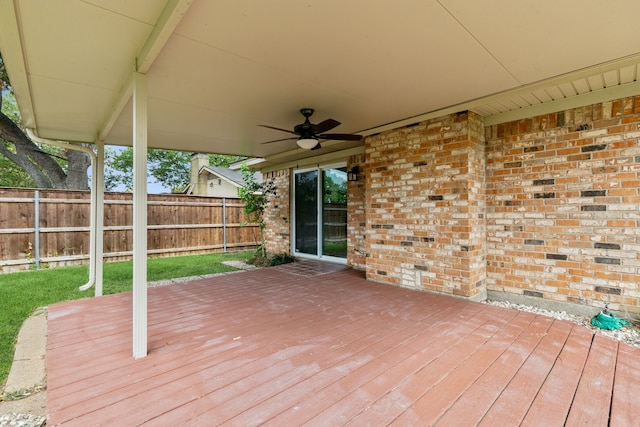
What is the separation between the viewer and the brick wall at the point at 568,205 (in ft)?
10.1

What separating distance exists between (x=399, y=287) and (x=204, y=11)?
4.00m

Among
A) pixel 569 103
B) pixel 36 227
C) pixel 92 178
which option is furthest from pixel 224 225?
pixel 569 103

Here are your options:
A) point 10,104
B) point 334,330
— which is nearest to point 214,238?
point 334,330

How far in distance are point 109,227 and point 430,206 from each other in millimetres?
7964

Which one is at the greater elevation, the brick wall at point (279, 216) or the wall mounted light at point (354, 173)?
the wall mounted light at point (354, 173)

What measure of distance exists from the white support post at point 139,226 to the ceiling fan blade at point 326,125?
190 cm

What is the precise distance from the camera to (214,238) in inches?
379

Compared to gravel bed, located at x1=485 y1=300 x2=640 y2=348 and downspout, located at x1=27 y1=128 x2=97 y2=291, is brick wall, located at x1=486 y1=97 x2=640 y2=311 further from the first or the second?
downspout, located at x1=27 y1=128 x2=97 y2=291

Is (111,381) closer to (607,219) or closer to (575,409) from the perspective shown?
(575,409)

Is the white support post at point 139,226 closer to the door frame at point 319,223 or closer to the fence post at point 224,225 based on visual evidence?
the door frame at point 319,223

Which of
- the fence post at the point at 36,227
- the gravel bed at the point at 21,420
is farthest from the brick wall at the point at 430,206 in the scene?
the fence post at the point at 36,227

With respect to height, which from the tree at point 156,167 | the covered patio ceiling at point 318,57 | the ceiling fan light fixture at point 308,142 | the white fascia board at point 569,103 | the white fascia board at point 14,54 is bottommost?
the ceiling fan light fixture at point 308,142

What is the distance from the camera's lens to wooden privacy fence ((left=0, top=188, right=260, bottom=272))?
654cm

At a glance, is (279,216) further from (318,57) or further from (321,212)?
(318,57)
